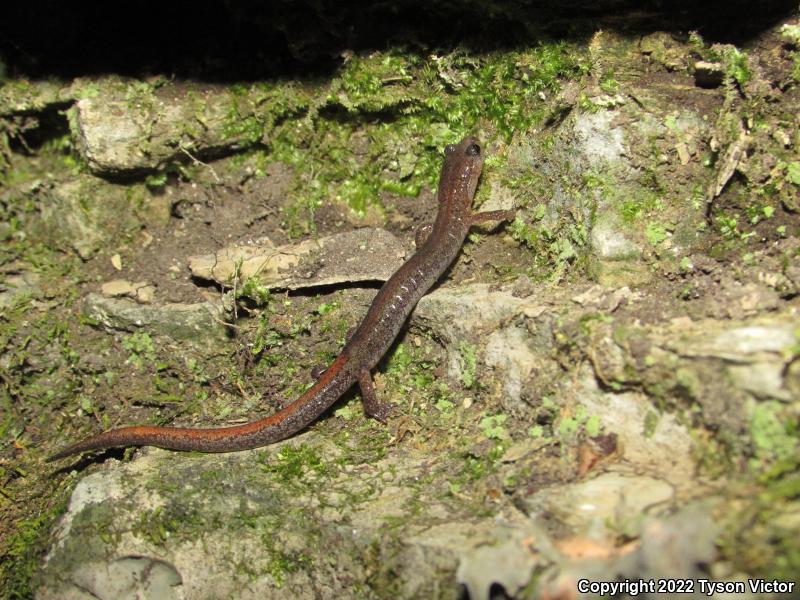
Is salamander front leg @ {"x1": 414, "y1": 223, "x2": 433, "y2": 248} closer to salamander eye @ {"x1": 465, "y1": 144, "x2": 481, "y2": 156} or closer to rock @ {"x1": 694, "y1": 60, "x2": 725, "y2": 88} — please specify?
salamander eye @ {"x1": 465, "y1": 144, "x2": 481, "y2": 156}

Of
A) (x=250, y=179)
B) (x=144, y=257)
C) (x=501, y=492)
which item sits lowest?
(x=501, y=492)

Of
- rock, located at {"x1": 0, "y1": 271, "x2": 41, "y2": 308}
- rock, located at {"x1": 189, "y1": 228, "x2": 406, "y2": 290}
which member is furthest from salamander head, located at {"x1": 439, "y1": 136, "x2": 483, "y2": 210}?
rock, located at {"x1": 0, "y1": 271, "x2": 41, "y2": 308}

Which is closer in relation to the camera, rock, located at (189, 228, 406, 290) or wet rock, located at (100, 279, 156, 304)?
rock, located at (189, 228, 406, 290)

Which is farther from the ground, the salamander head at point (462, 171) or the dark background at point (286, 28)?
the dark background at point (286, 28)

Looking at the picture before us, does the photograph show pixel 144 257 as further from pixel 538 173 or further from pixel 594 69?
pixel 594 69

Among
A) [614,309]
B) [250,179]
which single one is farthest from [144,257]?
[614,309]

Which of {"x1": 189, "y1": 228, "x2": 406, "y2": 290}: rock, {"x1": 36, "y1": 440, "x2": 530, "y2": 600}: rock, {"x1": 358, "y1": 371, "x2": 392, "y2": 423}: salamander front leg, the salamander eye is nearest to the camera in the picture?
{"x1": 36, "y1": 440, "x2": 530, "y2": 600}: rock

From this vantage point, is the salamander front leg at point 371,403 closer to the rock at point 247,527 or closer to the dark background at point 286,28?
the rock at point 247,527

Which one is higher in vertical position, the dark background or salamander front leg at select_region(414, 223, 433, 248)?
the dark background

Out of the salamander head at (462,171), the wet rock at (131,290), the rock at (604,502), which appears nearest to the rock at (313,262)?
the wet rock at (131,290)
